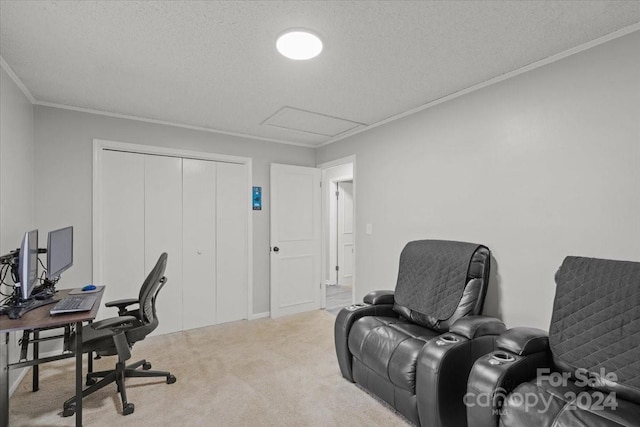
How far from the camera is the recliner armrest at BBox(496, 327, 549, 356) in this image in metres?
1.73

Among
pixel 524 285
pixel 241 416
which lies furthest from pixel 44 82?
pixel 524 285

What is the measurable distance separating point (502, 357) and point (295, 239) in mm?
3158

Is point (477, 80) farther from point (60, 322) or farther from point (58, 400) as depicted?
point (58, 400)

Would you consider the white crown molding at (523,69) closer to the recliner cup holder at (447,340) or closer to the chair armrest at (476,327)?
the chair armrest at (476,327)

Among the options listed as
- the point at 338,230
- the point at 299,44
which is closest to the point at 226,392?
the point at 299,44

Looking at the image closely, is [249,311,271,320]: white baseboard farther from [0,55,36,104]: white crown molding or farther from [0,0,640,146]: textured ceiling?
[0,55,36,104]: white crown molding

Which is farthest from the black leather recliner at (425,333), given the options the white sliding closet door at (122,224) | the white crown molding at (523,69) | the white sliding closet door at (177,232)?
the white sliding closet door at (122,224)

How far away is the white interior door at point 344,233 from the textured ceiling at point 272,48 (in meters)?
3.54

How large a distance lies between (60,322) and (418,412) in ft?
7.11

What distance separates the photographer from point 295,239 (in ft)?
14.9

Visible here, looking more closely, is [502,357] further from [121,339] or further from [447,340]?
[121,339]

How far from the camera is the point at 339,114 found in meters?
3.41

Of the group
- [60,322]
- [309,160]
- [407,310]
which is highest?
[309,160]

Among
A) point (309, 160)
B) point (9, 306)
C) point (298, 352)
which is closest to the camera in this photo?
point (9, 306)
